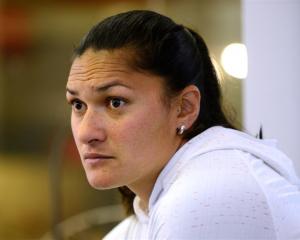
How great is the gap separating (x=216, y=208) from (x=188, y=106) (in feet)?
0.87

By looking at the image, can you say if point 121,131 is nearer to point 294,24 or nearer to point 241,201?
point 241,201

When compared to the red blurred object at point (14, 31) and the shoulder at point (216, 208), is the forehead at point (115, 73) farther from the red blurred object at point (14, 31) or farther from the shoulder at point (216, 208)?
the red blurred object at point (14, 31)

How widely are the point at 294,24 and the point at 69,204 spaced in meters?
1.27

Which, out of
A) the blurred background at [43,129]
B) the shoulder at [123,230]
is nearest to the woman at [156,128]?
the shoulder at [123,230]

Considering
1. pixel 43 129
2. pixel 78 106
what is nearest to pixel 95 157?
pixel 78 106

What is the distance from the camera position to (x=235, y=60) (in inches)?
72.0

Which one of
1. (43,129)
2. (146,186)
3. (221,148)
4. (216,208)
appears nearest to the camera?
(216,208)

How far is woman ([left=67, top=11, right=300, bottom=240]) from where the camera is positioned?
869 millimetres

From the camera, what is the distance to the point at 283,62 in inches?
56.2

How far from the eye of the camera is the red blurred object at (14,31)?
7.70 ft

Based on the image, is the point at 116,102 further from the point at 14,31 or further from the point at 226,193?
the point at 14,31

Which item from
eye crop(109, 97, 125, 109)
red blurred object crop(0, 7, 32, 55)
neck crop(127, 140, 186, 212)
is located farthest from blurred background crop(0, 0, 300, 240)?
eye crop(109, 97, 125, 109)

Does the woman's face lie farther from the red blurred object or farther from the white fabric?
the red blurred object

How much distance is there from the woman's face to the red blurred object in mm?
1433
